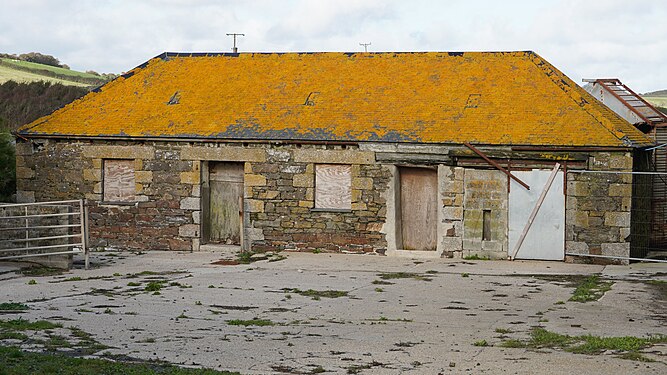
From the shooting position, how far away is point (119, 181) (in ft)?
72.7

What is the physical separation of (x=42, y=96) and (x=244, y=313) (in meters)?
32.9

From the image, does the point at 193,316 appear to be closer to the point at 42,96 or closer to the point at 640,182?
the point at 640,182

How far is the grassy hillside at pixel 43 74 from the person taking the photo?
5543cm

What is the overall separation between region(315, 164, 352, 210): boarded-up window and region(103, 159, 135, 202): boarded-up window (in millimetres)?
4497

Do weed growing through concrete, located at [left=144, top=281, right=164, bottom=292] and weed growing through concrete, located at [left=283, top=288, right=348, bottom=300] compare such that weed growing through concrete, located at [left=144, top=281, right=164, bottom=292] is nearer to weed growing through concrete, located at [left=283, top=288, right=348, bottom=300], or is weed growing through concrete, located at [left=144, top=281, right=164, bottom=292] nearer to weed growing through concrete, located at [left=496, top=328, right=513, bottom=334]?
weed growing through concrete, located at [left=283, top=288, right=348, bottom=300]

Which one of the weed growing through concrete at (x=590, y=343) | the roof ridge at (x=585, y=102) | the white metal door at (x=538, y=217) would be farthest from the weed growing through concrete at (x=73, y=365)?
the roof ridge at (x=585, y=102)

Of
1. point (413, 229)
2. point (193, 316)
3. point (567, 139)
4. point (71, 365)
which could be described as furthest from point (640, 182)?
point (71, 365)

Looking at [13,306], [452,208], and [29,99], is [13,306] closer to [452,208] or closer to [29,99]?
[452,208]

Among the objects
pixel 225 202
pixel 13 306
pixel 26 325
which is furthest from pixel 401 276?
pixel 26 325

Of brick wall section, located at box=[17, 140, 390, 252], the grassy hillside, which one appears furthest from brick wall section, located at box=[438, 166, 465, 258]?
the grassy hillside

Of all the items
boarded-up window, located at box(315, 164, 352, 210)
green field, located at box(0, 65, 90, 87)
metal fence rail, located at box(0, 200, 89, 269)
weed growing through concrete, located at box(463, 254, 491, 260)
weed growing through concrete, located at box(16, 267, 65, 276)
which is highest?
green field, located at box(0, 65, 90, 87)

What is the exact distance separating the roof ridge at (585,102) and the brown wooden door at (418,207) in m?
3.66

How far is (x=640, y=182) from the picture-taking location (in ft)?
66.7

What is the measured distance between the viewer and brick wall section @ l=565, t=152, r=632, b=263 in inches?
750
